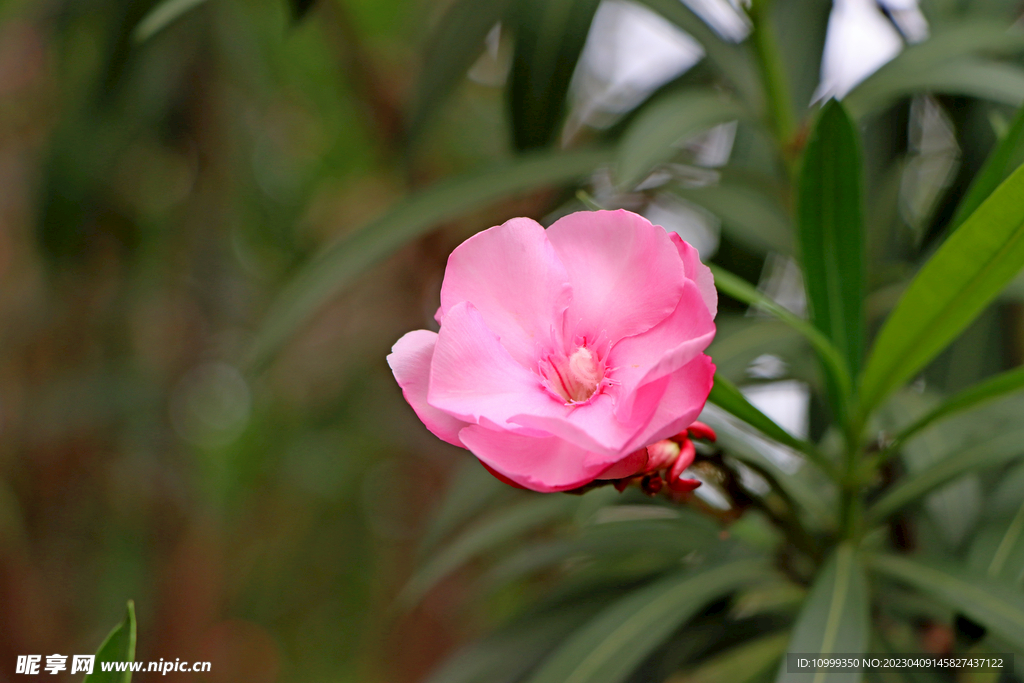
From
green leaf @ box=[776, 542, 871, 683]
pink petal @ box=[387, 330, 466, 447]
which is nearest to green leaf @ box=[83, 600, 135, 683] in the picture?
pink petal @ box=[387, 330, 466, 447]

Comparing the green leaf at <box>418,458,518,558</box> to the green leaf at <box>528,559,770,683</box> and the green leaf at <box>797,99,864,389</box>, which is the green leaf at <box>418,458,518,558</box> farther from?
the green leaf at <box>797,99,864,389</box>

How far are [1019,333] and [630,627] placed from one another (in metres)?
0.69

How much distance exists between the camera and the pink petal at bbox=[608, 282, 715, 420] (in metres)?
0.31

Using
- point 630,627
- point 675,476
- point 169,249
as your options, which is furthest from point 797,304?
point 169,249

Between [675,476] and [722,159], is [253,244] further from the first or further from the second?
[675,476]

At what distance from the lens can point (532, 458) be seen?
0.32 metres

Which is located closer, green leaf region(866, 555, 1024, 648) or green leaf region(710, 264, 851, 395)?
green leaf region(710, 264, 851, 395)

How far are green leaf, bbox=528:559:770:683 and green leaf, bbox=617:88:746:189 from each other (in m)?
0.35

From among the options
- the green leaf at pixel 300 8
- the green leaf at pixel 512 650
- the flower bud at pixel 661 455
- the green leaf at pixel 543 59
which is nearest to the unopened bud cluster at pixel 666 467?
the flower bud at pixel 661 455

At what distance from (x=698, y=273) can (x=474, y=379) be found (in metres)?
0.12

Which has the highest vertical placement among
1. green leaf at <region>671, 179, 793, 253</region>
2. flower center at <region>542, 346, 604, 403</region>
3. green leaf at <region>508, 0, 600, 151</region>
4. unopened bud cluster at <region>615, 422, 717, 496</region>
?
green leaf at <region>508, 0, 600, 151</region>

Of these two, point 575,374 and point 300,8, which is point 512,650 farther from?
point 300,8

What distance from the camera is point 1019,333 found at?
0.90 m

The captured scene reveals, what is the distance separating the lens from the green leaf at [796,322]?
1.32 feet
